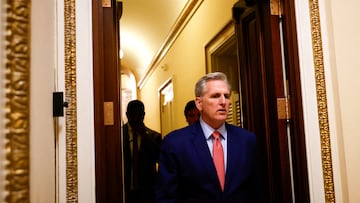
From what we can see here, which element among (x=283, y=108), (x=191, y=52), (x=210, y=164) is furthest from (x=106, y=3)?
(x=191, y=52)

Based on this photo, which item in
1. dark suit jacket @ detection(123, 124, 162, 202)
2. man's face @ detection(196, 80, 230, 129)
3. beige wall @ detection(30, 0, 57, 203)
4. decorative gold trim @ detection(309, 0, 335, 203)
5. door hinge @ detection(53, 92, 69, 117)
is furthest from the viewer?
dark suit jacket @ detection(123, 124, 162, 202)

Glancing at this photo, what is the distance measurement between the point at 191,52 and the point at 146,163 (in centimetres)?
180

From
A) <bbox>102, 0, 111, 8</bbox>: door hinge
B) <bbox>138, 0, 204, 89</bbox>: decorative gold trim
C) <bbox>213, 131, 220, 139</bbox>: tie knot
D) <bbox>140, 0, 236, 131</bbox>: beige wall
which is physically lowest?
<bbox>213, 131, 220, 139</bbox>: tie knot

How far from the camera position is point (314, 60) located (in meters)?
1.64

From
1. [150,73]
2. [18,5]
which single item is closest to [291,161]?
[18,5]

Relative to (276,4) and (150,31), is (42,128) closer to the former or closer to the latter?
(276,4)

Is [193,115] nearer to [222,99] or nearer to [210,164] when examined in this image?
[222,99]

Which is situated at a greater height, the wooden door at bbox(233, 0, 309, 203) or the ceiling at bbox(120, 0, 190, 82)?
the ceiling at bbox(120, 0, 190, 82)

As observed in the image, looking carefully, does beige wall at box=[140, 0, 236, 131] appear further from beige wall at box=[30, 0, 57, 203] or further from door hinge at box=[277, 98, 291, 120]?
beige wall at box=[30, 0, 57, 203]

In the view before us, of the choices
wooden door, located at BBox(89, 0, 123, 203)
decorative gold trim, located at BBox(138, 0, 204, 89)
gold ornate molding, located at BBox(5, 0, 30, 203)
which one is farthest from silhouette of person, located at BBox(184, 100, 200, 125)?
gold ornate molding, located at BBox(5, 0, 30, 203)

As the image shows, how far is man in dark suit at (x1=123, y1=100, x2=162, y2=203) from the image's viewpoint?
8.91 ft

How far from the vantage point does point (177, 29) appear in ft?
15.5

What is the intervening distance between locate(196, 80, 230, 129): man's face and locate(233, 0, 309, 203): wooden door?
0.27 m

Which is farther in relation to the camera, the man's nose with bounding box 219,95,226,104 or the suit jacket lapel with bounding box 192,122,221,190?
the man's nose with bounding box 219,95,226,104
